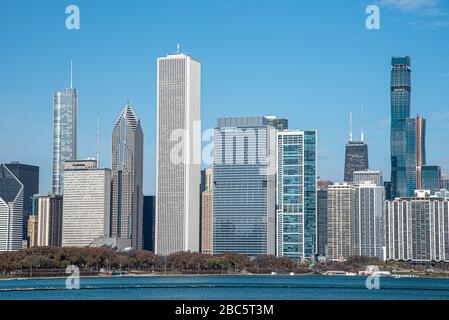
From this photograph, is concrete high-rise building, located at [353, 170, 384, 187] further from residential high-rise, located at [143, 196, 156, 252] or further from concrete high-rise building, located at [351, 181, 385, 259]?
residential high-rise, located at [143, 196, 156, 252]

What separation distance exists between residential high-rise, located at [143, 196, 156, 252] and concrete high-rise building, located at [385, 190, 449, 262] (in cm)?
1265

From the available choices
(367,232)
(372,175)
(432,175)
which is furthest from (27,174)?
(367,232)

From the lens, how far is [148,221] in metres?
45.5

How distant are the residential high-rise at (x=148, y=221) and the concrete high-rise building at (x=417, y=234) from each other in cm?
1265

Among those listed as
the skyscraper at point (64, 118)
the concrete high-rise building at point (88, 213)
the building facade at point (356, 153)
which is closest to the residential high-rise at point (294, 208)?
the concrete high-rise building at point (88, 213)

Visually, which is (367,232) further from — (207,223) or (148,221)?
(148,221)

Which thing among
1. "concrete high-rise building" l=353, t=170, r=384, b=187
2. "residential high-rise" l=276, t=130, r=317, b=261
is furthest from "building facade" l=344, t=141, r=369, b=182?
"residential high-rise" l=276, t=130, r=317, b=261

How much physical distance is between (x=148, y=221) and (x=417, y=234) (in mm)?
15655

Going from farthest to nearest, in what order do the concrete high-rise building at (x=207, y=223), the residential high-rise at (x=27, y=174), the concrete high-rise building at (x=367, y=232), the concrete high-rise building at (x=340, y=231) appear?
the concrete high-rise building at (x=367, y=232), the concrete high-rise building at (x=340, y=231), the concrete high-rise building at (x=207, y=223), the residential high-rise at (x=27, y=174)

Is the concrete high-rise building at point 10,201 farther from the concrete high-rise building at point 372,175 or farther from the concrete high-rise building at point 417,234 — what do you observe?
the concrete high-rise building at point 417,234

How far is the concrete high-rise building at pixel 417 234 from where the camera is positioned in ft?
127
